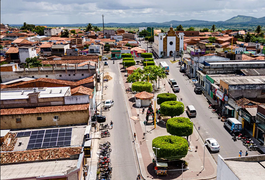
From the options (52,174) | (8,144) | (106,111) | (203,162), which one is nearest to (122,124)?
(106,111)

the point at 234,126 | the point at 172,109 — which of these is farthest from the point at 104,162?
the point at 234,126

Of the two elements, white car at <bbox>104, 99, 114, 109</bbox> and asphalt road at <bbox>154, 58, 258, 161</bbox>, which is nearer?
asphalt road at <bbox>154, 58, 258, 161</bbox>

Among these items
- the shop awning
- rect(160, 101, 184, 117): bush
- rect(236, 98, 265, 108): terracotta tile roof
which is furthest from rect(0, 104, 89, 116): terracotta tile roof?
rect(236, 98, 265, 108): terracotta tile roof

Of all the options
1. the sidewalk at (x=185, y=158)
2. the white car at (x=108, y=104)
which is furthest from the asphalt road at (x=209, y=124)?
the white car at (x=108, y=104)

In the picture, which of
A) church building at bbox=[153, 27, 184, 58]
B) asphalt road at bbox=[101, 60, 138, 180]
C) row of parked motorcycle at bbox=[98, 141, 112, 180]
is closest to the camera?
row of parked motorcycle at bbox=[98, 141, 112, 180]

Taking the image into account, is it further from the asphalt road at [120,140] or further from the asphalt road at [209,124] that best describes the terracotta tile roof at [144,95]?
the asphalt road at [209,124]

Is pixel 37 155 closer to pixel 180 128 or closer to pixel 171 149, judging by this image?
pixel 171 149

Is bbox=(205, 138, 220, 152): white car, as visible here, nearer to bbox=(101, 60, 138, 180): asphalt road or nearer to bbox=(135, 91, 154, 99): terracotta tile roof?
bbox=(101, 60, 138, 180): asphalt road

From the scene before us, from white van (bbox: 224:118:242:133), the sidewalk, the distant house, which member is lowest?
the sidewalk
